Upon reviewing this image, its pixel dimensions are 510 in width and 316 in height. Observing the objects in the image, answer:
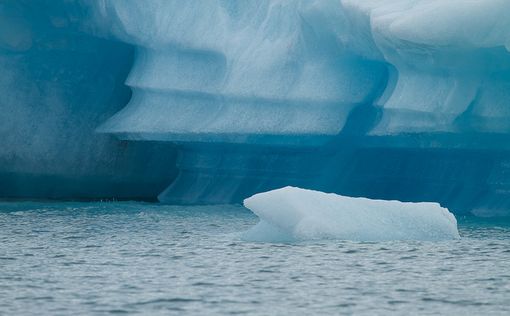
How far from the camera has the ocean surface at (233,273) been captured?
673 centimetres

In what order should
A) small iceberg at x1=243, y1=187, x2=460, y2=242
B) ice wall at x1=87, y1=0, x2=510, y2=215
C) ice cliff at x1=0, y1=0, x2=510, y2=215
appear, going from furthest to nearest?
ice cliff at x1=0, y1=0, x2=510, y2=215, ice wall at x1=87, y1=0, x2=510, y2=215, small iceberg at x1=243, y1=187, x2=460, y2=242

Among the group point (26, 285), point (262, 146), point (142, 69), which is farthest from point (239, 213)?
point (26, 285)

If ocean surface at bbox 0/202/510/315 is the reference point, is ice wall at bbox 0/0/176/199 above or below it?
above

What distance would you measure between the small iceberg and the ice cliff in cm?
276

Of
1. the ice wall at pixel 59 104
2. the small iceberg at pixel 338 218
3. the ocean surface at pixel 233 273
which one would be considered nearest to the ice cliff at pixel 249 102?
the ice wall at pixel 59 104

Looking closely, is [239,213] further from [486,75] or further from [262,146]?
[486,75]

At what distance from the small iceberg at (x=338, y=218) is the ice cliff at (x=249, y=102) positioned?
2761 mm

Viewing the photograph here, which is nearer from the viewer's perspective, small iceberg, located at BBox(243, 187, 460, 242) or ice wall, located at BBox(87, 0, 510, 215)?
small iceberg, located at BBox(243, 187, 460, 242)

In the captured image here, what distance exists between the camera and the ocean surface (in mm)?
6730

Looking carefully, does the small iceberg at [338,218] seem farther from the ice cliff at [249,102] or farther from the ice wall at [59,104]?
the ice wall at [59,104]

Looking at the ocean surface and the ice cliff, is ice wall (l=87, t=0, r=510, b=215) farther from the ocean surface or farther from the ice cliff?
the ocean surface

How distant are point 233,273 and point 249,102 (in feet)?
20.3

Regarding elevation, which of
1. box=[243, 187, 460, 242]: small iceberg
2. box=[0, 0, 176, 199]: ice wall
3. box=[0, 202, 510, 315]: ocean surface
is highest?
box=[0, 0, 176, 199]: ice wall

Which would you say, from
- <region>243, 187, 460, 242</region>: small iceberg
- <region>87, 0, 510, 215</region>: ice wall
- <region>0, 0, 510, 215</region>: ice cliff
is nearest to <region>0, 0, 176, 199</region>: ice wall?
<region>0, 0, 510, 215</region>: ice cliff
